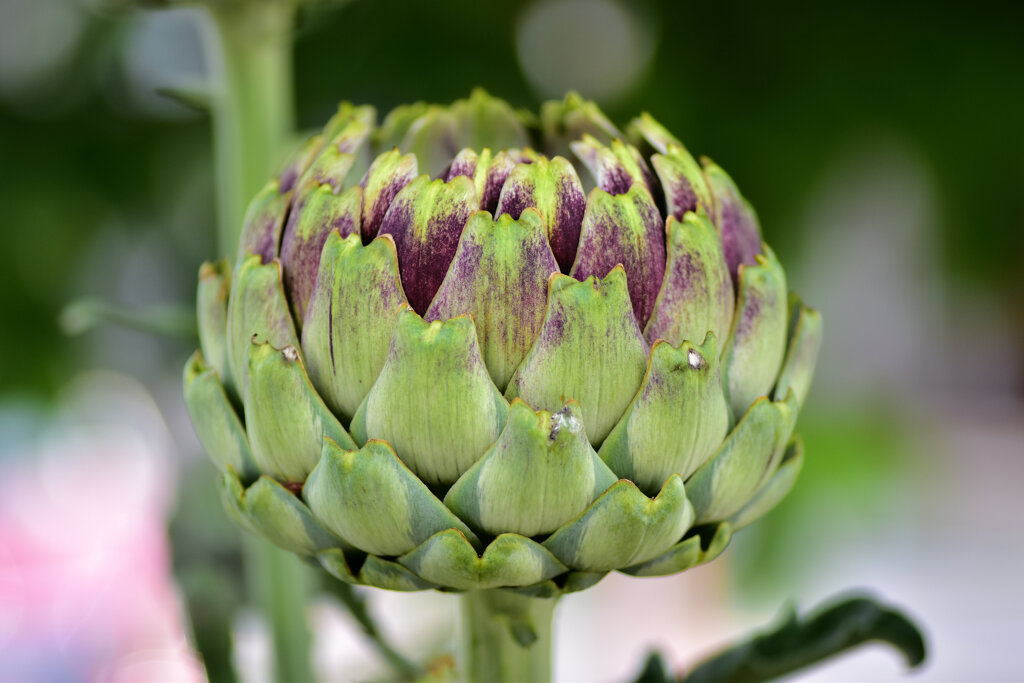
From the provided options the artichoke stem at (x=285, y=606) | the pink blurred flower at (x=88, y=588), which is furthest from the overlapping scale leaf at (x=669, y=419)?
the pink blurred flower at (x=88, y=588)

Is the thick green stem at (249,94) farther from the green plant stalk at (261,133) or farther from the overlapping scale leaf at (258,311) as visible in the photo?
the overlapping scale leaf at (258,311)

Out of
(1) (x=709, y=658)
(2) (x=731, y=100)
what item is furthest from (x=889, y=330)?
(1) (x=709, y=658)

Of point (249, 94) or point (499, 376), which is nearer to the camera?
point (499, 376)

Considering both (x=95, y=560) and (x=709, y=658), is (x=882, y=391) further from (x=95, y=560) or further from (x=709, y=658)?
(x=709, y=658)

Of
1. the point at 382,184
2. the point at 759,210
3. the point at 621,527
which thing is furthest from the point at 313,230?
the point at 759,210

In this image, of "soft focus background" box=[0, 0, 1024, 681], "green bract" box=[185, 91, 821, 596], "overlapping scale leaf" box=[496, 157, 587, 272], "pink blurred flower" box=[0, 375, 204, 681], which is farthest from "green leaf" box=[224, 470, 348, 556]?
"soft focus background" box=[0, 0, 1024, 681]

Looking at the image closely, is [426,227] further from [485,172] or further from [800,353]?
[800,353]
